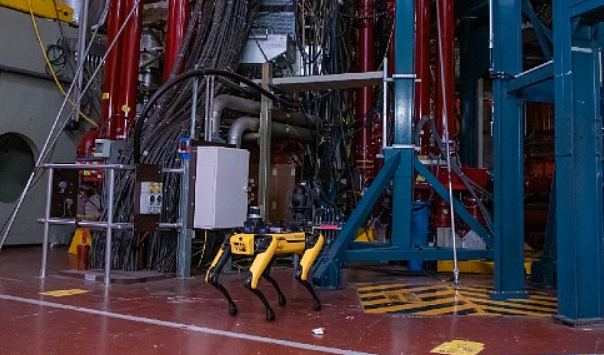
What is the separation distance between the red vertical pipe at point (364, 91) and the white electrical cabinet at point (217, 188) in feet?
8.22

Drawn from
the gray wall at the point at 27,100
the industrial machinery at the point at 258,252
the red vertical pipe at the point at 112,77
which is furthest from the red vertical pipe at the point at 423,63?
the gray wall at the point at 27,100

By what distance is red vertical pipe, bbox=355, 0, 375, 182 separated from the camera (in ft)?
24.6

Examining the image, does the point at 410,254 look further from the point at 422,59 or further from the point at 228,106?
the point at 422,59

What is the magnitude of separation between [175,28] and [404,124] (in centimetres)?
330

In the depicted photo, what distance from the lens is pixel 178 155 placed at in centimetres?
556

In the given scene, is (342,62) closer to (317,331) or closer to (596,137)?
(596,137)

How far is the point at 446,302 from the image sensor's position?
14.0ft

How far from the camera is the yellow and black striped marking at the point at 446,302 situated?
12.8 ft

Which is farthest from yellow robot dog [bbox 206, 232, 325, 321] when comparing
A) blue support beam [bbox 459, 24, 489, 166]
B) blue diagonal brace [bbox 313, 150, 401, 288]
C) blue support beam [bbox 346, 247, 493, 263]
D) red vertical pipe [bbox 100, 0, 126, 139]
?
blue support beam [bbox 459, 24, 489, 166]

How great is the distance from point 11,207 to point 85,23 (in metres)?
2.88

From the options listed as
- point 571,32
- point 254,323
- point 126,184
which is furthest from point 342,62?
point 254,323

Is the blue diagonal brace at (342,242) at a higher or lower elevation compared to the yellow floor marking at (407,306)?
higher

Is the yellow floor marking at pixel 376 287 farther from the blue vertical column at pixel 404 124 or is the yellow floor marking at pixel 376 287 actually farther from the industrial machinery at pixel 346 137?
the blue vertical column at pixel 404 124

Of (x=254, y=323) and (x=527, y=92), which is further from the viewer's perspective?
(x=527, y=92)
